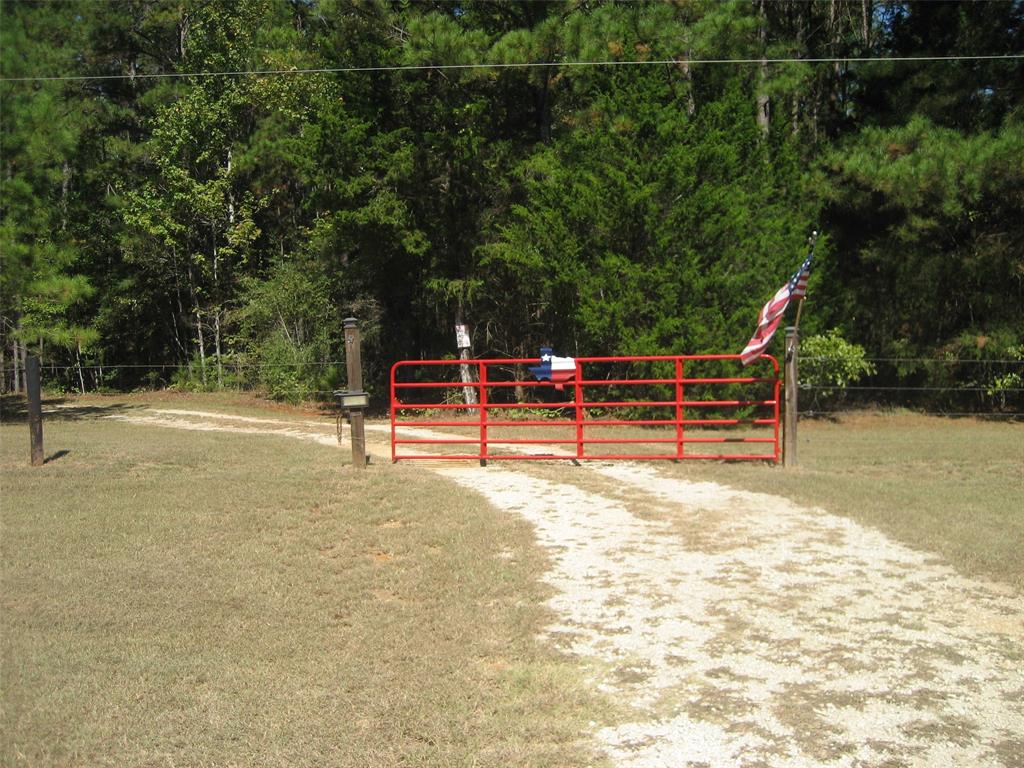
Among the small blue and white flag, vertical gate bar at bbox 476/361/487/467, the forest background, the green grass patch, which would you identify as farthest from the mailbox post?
the forest background

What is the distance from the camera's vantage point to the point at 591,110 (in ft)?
64.5

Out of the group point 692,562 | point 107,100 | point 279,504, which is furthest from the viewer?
point 107,100

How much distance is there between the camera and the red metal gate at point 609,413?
12.6 m

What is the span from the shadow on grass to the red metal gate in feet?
23.4

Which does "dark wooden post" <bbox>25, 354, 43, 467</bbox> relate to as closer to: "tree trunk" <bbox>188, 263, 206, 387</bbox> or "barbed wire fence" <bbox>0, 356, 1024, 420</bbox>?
"barbed wire fence" <bbox>0, 356, 1024, 420</bbox>

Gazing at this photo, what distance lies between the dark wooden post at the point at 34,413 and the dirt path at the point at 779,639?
693cm

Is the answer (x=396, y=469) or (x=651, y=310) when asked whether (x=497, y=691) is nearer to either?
(x=396, y=469)

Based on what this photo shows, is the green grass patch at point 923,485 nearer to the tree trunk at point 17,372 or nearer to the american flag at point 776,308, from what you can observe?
the american flag at point 776,308

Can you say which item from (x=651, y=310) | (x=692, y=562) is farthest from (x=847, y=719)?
(x=651, y=310)

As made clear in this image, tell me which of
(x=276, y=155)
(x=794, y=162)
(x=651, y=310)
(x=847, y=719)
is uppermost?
(x=276, y=155)

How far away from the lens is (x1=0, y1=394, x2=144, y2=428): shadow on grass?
20391 millimetres

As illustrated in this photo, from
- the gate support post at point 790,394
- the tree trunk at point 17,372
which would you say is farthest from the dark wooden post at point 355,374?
the tree trunk at point 17,372

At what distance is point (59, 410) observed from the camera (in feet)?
73.0

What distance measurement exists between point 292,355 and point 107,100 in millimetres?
13391
